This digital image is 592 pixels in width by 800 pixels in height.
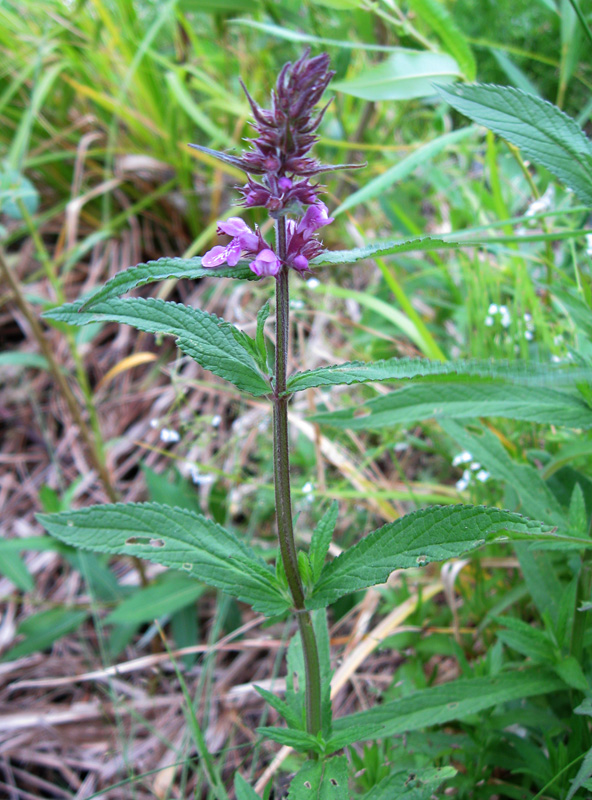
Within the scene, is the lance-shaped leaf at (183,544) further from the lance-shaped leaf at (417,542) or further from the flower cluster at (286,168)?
the flower cluster at (286,168)

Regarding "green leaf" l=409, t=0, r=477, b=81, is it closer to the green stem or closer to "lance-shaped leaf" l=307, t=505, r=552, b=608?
the green stem

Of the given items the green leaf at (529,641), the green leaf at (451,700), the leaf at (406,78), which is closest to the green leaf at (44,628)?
the green leaf at (451,700)

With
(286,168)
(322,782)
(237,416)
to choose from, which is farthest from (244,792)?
(237,416)

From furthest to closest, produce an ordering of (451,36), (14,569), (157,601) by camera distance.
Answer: (14,569) < (157,601) < (451,36)

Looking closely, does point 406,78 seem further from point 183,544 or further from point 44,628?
point 44,628

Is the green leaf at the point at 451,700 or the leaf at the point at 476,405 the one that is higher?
the leaf at the point at 476,405

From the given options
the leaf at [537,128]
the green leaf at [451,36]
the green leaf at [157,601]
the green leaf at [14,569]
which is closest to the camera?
the leaf at [537,128]

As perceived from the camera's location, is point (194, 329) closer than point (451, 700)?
Yes
